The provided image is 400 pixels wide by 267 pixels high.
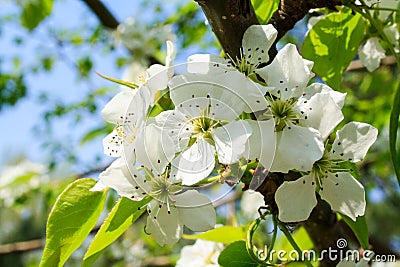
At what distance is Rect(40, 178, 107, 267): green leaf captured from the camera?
2.01 ft

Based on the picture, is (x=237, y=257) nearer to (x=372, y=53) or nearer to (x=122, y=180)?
(x=122, y=180)

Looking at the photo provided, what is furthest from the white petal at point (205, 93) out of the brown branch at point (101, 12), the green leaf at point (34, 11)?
the green leaf at point (34, 11)

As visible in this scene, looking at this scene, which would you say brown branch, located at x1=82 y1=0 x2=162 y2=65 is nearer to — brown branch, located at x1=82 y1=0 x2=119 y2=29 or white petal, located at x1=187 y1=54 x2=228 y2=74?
brown branch, located at x1=82 y1=0 x2=119 y2=29

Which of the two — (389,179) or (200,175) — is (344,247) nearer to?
(200,175)

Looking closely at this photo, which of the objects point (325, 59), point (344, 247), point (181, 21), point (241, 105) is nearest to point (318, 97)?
point (241, 105)

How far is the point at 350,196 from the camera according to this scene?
57 cm

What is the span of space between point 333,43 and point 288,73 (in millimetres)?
209

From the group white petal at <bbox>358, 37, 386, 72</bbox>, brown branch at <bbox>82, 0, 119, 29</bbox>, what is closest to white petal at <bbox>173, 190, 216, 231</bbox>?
white petal at <bbox>358, 37, 386, 72</bbox>

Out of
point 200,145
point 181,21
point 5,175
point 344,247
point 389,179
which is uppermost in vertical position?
point 200,145

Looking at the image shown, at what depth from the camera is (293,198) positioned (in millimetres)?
541

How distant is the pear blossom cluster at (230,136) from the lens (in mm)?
499

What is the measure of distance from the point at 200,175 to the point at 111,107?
0.16m

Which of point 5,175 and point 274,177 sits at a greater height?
point 274,177

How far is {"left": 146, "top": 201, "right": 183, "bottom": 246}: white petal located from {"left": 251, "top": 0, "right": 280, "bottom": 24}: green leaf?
0.75ft
